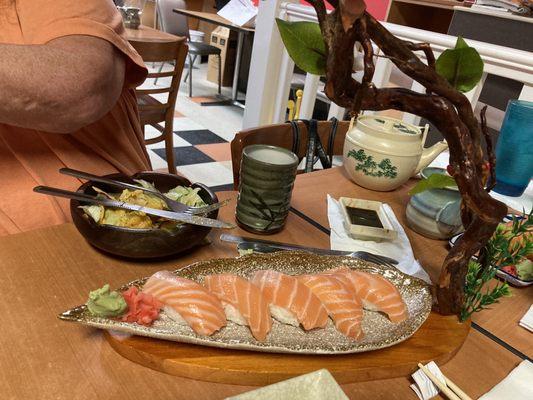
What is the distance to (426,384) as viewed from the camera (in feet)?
A: 2.10

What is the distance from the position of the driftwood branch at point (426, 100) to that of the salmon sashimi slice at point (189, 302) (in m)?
0.34

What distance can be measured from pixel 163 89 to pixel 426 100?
2.14 meters

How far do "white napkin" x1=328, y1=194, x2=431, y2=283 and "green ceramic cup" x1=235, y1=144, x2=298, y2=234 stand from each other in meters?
0.13

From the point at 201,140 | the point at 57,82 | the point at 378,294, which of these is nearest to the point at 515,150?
the point at 378,294

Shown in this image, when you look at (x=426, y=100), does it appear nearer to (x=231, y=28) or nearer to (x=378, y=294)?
(x=378, y=294)

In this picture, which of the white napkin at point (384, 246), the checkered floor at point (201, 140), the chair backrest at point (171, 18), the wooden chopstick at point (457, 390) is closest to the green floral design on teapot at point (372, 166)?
the white napkin at point (384, 246)

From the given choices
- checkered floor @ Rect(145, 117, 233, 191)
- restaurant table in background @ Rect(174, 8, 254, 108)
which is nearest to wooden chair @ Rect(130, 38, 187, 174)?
checkered floor @ Rect(145, 117, 233, 191)

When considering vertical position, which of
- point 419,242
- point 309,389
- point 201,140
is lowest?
point 201,140

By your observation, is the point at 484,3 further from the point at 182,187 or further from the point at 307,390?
the point at 307,390

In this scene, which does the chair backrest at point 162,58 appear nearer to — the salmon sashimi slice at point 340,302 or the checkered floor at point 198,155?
the checkered floor at point 198,155

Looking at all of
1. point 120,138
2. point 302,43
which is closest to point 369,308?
point 302,43

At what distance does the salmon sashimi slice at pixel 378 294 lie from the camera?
0.73m

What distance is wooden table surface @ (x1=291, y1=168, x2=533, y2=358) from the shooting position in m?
0.81

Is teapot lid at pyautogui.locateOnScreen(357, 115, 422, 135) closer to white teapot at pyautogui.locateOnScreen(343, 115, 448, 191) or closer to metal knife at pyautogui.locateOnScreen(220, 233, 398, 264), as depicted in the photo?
white teapot at pyautogui.locateOnScreen(343, 115, 448, 191)
